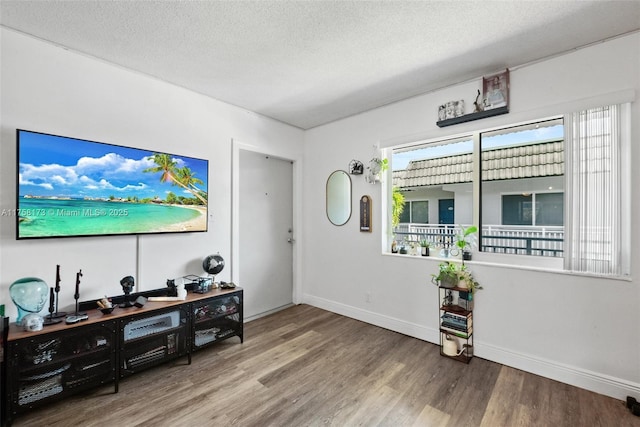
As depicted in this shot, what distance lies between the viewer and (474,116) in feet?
8.46

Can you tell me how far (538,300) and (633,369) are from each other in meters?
0.64

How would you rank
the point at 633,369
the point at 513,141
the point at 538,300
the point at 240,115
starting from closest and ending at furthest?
the point at 633,369 < the point at 538,300 < the point at 513,141 < the point at 240,115

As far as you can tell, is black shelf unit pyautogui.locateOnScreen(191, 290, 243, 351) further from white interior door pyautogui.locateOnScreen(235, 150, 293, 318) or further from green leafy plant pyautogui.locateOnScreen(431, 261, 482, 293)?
green leafy plant pyautogui.locateOnScreen(431, 261, 482, 293)

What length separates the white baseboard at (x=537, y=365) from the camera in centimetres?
196

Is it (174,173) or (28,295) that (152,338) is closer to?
(28,295)

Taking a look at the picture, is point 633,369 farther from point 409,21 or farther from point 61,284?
point 61,284

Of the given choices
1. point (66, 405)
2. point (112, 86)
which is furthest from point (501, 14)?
point (66, 405)

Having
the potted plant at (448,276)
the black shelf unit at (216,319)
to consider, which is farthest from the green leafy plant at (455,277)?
the black shelf unit at (216,319)

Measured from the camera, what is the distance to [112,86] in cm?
238

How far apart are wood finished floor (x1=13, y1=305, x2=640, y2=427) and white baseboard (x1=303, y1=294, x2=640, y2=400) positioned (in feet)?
0.20

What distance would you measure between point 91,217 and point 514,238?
365 centimetres

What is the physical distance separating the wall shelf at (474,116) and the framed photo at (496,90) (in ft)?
0.12

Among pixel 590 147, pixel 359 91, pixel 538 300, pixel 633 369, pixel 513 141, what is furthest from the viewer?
pixel 359 91

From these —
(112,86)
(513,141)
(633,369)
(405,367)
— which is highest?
(112,86)
